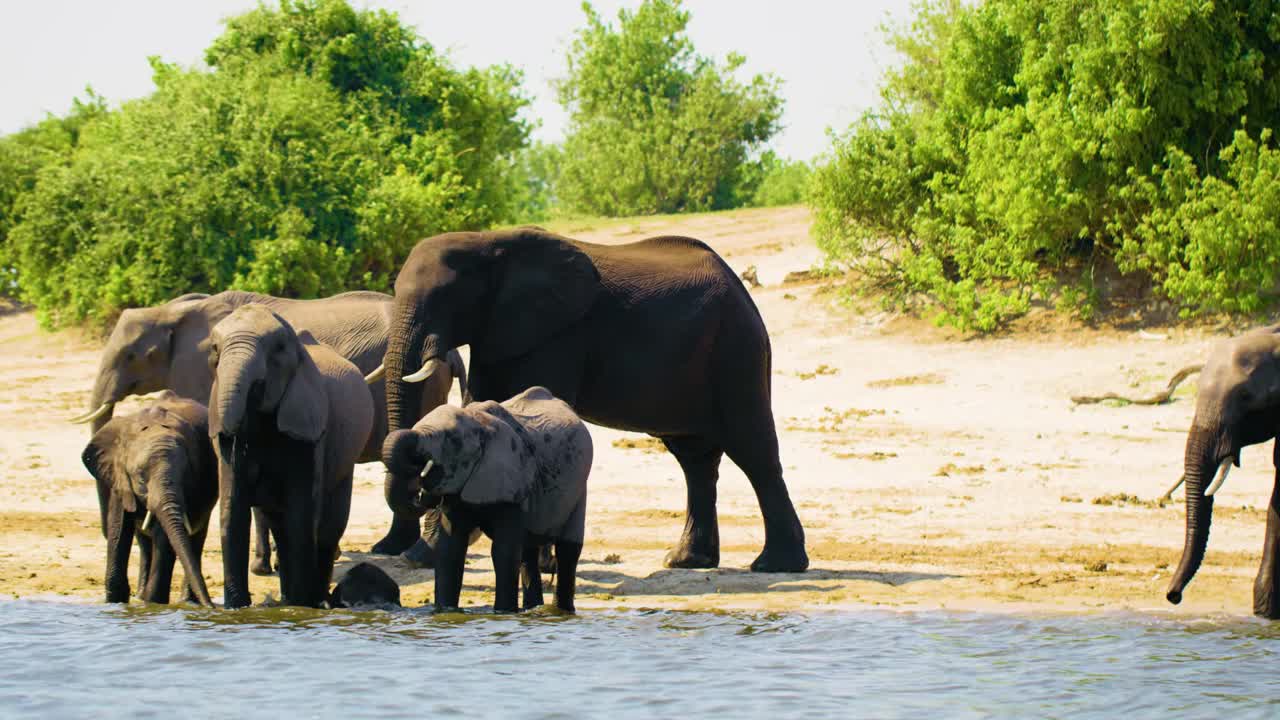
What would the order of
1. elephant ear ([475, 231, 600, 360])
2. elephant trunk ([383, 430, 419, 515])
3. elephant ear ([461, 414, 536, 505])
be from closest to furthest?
elephant trunk ([383, 430, 419, 515]) → elephant ear ([461, 414, 536, 505]) → elephant ear ([475, 231, 600, 360])

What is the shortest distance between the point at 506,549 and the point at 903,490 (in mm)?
5954

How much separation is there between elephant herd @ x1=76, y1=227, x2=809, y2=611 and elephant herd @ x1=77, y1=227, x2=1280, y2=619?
1cm

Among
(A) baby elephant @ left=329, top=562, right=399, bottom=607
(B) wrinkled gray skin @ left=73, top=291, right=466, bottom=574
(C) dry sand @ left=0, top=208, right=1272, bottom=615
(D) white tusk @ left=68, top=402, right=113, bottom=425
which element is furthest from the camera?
(B) wrinkled gray skin @ left=73, top=291, right=466, bottom=574

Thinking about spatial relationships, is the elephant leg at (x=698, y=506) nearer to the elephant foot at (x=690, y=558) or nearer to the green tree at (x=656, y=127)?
the elephant foot at (x=690, y=558)

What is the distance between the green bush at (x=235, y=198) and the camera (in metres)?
24.5

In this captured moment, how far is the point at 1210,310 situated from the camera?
2055 cm

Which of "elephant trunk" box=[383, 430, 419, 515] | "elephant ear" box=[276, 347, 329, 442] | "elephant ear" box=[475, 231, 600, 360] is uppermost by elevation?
"elephant ear" box=[475, 231, 600, 360]

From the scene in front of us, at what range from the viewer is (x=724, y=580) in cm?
1077

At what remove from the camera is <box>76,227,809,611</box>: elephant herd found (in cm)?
880

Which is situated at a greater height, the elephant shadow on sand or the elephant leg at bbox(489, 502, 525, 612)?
the elephant leg at bbox(489, 502, 525, 612)

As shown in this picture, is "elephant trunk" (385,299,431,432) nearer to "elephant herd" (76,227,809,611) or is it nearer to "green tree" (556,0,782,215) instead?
"elephant herd" (76,227,809,611)

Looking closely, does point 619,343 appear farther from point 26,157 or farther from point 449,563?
point 26,157

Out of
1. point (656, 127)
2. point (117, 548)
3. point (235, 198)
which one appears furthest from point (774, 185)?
point (117, 548)

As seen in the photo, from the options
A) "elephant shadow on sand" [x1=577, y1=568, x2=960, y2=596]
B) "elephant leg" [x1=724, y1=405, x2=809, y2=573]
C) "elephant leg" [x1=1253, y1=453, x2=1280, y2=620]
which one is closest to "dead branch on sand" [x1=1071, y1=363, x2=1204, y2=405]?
"elephant leg" [x1=724, y1=405, x2=809, y2=573]
